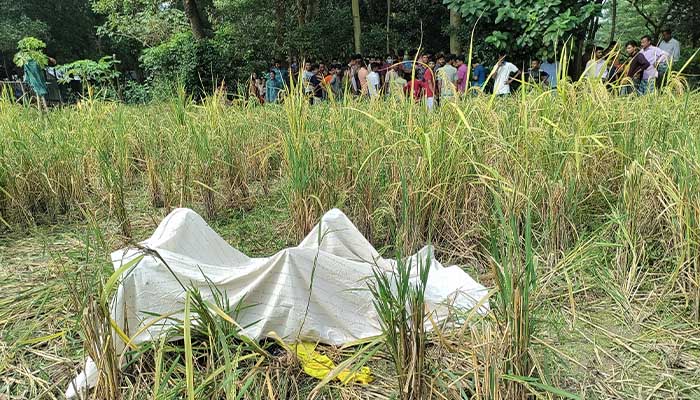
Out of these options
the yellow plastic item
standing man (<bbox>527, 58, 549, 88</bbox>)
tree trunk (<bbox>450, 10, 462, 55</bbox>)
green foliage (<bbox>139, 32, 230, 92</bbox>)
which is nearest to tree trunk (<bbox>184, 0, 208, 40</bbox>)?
green foliage (<bbox>139, 32, 230, 92</bbox>)

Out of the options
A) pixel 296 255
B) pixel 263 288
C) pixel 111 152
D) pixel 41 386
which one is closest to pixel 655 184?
pixel 296 255

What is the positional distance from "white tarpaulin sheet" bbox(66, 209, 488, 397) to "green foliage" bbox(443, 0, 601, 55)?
5245 millimetres

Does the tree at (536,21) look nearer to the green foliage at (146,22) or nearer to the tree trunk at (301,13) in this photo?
the tree trunk at (301,13)

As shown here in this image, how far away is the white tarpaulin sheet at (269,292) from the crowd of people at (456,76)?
1.01 meters

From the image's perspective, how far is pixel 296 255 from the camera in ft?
4.49

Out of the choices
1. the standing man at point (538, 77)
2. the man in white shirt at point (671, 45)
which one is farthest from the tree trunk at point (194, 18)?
the man in white shirt at point (671, 45)

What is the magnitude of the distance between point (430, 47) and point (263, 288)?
440 inches

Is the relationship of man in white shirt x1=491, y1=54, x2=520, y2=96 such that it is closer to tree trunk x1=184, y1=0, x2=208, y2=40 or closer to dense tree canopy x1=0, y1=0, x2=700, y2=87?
dense tree canopy x1=0, y1=0, x2=700, y2=87

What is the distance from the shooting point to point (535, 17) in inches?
248

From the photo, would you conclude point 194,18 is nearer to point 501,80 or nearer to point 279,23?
point 279,23

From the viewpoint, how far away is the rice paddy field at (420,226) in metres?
1.08

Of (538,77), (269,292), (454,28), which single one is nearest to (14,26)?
(454,28)

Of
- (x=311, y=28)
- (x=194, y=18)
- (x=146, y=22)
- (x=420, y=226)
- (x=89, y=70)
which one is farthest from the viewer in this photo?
(x=311, y=28)

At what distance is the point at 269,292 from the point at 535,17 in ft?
20.4
